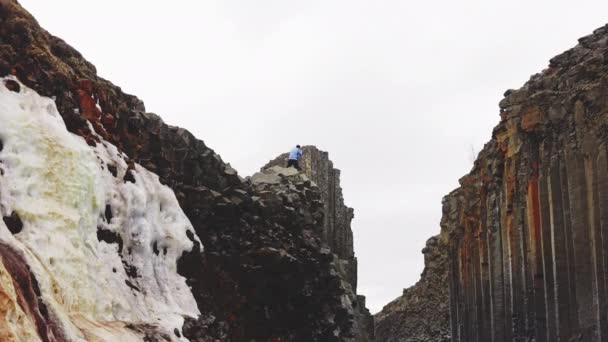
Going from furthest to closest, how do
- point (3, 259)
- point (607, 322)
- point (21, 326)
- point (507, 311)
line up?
point (507, 311), point (607, 322), point (3, 259), point (21, 326)

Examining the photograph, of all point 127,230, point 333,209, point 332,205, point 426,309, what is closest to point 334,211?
point 333,209

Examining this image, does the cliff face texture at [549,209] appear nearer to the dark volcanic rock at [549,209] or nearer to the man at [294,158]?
the dark volcanic rock at [549,209]

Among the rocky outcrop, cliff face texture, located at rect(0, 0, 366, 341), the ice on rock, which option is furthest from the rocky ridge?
the ice on rock

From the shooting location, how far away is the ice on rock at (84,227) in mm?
16438

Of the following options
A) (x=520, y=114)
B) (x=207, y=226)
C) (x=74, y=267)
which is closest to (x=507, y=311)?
(x=520, y=114)

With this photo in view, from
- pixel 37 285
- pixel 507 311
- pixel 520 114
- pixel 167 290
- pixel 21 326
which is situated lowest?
pixel 21 326

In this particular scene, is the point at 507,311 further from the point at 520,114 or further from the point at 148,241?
the point at 148,241

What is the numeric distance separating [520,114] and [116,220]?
17485mm

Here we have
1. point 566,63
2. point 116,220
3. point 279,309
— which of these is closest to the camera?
point 116,220

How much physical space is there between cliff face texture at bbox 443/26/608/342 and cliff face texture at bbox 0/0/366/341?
6.47m

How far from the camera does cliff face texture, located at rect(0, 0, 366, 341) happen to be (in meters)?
16.4

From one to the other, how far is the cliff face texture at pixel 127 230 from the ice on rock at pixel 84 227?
36mm

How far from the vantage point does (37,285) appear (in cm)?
1497

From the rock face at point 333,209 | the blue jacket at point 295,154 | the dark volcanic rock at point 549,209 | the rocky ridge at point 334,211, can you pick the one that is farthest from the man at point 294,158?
the dark volcanic rock at point 549,209
